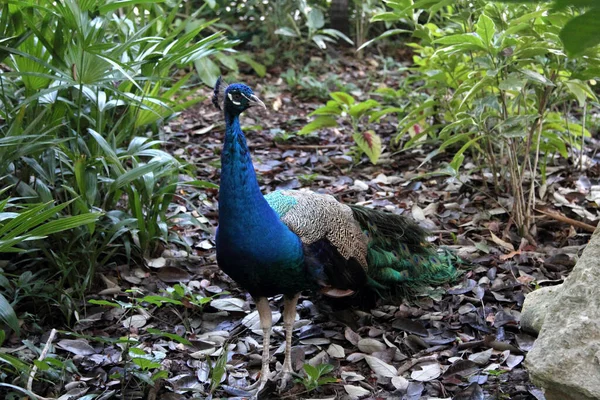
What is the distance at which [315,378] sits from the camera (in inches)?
97.4

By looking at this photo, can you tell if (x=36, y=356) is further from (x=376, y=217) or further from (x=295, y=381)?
(x=376, y=217)

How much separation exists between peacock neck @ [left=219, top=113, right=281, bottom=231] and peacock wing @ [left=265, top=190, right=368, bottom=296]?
0.64ft

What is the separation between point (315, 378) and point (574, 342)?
94cm

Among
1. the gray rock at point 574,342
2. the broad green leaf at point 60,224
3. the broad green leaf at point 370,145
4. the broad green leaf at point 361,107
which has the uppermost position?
the broad green leaf at point 60,224

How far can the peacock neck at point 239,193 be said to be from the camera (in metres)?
2.44

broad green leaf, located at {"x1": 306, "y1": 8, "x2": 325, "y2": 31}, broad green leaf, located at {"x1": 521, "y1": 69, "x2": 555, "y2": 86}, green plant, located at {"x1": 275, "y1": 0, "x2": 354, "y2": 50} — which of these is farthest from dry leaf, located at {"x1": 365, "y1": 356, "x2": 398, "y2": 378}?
broad green leaf, located at {"x1": 306, "y1": 8, "x2": 325, "y2": 31}

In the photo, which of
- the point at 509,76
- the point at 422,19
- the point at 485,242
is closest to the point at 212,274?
the point at 485,242

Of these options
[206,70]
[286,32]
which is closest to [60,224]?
[206,70]

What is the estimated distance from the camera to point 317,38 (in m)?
6.51

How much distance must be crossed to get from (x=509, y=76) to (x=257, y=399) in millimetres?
1771

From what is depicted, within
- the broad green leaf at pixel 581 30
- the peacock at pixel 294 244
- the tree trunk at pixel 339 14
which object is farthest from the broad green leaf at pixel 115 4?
the tree trunk at pixel 339 14

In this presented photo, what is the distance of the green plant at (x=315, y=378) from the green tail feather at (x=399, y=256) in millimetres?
576

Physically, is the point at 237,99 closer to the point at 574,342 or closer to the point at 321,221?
the point at 321,221

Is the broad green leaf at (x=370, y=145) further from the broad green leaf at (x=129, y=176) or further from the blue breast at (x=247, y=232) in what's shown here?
the blue breast at (x=247, y=232)
